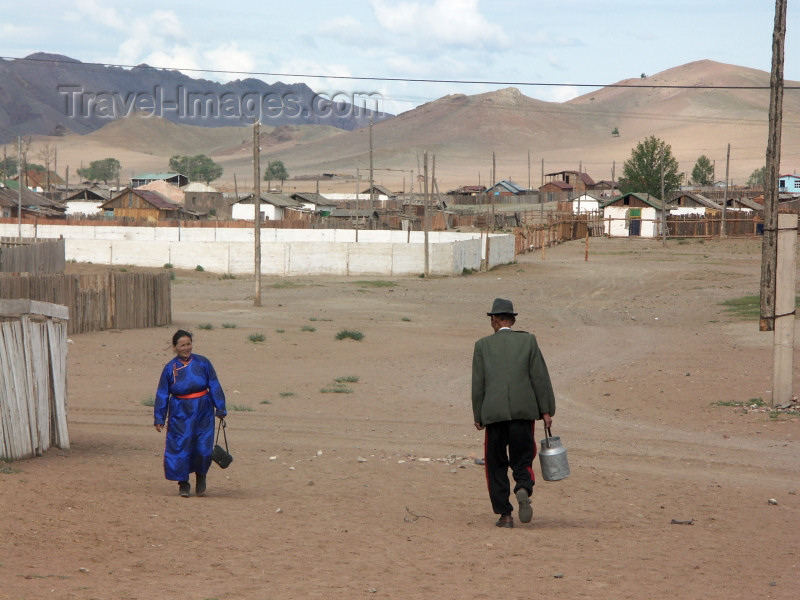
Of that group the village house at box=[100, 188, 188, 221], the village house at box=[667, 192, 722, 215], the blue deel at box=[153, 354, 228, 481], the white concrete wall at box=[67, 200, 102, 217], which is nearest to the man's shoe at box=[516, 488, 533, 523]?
the blue deel at box=[153, 354, 228, 481]

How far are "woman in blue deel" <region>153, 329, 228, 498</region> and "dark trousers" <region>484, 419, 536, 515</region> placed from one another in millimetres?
2605

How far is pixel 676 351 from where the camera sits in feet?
70.5

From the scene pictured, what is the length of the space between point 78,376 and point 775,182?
1186 cm

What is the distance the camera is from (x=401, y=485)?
32.7 ft

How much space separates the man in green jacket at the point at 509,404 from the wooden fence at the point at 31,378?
14.8 ft

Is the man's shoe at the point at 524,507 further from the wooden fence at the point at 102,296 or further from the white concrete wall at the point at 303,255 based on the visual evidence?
the white concrete wall at the point at 303,255

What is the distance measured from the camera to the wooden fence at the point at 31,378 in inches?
376

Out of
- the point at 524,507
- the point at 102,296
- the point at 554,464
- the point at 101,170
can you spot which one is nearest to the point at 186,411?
the point at 524,507

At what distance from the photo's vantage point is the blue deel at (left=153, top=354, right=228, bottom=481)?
905 cm

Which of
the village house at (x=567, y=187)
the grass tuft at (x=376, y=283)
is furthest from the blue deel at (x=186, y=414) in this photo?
the village house at (x=567, y=187)

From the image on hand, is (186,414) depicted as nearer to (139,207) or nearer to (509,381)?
(509,381)

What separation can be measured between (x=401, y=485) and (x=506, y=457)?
7.08 ft

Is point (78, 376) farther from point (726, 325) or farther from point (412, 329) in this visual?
point (726, 325)

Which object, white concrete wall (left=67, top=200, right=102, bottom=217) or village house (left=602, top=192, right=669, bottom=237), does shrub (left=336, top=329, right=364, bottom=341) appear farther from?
white concrete wall (left=67, top=200, right=102, bottom=217)
